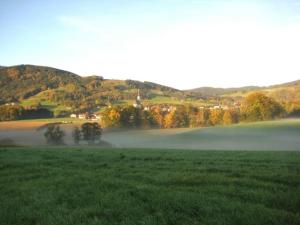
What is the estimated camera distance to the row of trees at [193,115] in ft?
276

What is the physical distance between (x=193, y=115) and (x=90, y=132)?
35398 millimetres

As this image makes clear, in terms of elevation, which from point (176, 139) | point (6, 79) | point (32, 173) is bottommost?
point (176, 139)

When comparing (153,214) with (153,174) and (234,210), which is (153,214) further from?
(153,174)

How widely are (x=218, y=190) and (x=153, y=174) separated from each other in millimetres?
3423

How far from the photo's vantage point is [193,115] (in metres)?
90.0

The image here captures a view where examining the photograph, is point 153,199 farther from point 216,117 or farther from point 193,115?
point 216,117

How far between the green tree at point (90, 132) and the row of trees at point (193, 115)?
43.2ft

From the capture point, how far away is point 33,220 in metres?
6.71

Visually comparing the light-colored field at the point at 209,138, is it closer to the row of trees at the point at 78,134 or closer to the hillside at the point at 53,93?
the row of trees at the point at 78,134

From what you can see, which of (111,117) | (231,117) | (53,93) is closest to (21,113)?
(111,117)

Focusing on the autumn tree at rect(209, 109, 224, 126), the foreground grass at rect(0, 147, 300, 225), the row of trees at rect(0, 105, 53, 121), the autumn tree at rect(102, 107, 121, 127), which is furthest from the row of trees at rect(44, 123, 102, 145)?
the foreground grass at rect(0, 147, 300, 225)

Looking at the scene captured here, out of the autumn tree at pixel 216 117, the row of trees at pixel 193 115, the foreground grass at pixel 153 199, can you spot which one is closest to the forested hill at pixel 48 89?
the row of trees at pixel 193 115

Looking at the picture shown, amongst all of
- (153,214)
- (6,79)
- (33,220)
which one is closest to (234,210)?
(153,214)

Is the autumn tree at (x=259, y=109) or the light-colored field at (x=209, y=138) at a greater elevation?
the autumn tree at (x=259, y=109)
